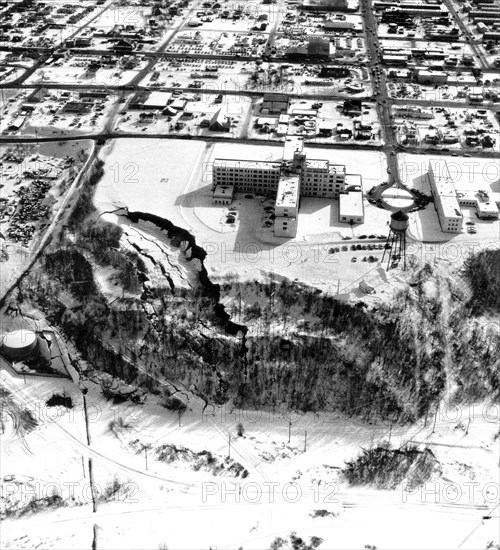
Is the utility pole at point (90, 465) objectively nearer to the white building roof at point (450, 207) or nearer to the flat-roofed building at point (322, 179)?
the flat-roofed building at point (322, 179)

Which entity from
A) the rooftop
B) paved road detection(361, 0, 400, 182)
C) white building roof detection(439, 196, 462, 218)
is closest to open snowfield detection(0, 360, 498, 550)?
white building roof detection(439, 196, 462, 218)

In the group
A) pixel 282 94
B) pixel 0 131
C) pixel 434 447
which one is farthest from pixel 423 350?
pixel 0 131

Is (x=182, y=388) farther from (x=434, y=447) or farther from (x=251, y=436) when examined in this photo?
(x=434, y=447)

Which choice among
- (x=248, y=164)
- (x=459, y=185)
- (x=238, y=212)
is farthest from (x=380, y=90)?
(x=238, y=212)

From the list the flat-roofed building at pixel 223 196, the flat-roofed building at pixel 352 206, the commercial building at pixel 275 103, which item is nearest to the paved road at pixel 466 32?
the commercial building at pixel 275 103

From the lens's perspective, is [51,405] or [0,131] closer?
[51,405]

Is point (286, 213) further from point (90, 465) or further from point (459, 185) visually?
point (90, 465)
